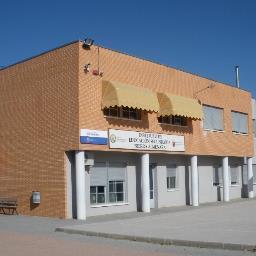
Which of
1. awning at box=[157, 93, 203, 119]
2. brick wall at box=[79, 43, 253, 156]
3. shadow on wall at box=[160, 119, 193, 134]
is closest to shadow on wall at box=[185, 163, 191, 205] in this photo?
brick wall at box=[79, 43, 253, 156]

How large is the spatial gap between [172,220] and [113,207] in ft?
15.1

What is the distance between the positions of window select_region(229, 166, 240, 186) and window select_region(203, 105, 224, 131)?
163 inches

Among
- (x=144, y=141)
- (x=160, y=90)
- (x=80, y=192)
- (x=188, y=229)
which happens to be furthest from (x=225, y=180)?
(x=188, y=229)

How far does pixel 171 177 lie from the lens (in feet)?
93.9

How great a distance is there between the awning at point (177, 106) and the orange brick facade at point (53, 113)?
61cm

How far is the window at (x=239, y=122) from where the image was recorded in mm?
34250

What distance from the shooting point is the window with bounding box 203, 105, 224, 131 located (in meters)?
30.6

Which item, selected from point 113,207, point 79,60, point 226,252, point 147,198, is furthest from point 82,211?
point 226,252

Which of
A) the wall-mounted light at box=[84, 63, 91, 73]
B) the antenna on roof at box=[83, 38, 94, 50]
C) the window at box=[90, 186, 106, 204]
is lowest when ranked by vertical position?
the window at box=[90, 186, 106, 204]

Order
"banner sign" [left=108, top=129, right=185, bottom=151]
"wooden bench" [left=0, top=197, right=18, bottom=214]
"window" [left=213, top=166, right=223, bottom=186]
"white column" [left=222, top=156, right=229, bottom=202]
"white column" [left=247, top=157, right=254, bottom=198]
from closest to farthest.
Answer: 1. "banner sign" [left=108, top=129, right=185, bottom=151]
2. "wooden bench" [left=0, top=197, right=18, bottom=214]
3. "white column" [left=222, top=156, right=229, bottom=202]
4. "window" [left=213, top=166, right=223, bottom=186]
5. "white column" [left=247, top=157, right=254, bottom=198]

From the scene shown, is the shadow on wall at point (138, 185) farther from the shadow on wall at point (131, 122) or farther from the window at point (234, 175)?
the window at point (234, 175)

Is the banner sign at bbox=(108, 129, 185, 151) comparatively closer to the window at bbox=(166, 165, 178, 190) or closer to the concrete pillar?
the window at bbox=(166, 165, 178, 190)

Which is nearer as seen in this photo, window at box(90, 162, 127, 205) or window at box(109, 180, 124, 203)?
window at box(90, 162, 127, 205)

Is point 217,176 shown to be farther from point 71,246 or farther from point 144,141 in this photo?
point 71,246
